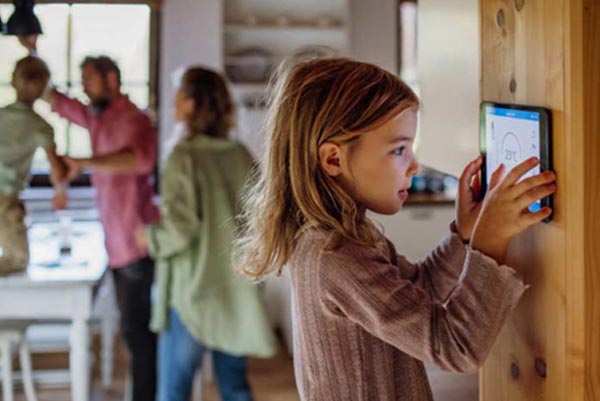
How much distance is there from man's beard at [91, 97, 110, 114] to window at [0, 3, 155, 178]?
119cm

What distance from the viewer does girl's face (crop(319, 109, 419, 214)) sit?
1.00m

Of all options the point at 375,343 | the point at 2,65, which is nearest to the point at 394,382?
the point at 375,343

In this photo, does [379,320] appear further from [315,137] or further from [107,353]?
[107,353]

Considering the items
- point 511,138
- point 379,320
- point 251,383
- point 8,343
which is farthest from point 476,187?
point 251,383

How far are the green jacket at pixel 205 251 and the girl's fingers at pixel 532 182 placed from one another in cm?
197

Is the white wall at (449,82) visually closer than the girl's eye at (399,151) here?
No

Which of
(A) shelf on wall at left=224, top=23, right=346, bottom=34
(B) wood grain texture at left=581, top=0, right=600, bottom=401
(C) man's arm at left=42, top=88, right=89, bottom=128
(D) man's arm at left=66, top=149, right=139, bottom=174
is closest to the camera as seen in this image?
(B) wood grain texture at left=581, top=0, right=600, bottom=401

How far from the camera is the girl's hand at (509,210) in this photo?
2.92ft

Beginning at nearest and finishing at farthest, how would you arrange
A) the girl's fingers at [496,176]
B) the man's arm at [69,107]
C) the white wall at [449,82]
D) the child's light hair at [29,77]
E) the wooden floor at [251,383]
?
the girl's fingers at [496,176], the white wall at [449,82], the child's light hair at [29,77], the man's arm at [69,107], the wooden floor at [251,383]

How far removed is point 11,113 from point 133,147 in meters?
0.73

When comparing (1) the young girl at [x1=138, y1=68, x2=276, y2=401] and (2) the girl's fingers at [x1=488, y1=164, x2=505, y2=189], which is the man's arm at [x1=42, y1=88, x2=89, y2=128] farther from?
(2) the girl's fingers at [x1=488, y1=164, x2=505, y2=189]

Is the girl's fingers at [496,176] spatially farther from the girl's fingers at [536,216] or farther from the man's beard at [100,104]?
the man's beard at [100,104]

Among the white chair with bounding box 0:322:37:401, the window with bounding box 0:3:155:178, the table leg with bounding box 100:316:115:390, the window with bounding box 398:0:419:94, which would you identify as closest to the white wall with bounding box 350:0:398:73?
the window with bounding box 398:0:419:94

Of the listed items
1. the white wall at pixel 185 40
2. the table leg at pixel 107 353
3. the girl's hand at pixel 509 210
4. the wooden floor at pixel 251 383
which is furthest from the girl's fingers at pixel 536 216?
the white wall at pixel 185 40
